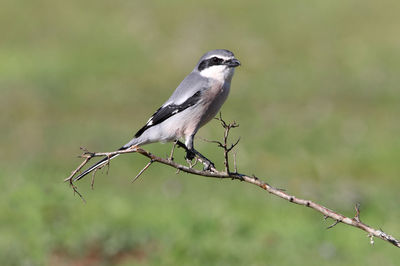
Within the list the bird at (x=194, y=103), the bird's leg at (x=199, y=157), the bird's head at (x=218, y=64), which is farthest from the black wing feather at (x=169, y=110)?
the bird's leg at (x=199, y=157)

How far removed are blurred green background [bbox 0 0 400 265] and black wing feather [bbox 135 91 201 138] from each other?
2.85 metres

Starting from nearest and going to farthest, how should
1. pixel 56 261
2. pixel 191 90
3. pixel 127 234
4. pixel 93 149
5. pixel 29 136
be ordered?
pixel 191 90 < pixel 56 261 < pixel 127 234 < pixel 93 149 < pixel 29 136

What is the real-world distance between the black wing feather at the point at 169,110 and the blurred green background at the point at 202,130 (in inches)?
112

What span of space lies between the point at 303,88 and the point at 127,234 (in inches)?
363

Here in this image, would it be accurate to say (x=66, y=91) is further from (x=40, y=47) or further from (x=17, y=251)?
(x=17, y=251)

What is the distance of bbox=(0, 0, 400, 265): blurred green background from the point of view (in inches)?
333

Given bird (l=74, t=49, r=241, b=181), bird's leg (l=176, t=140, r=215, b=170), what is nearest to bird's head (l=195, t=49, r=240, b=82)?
bird (l=74, t=49, r=241, b=181)

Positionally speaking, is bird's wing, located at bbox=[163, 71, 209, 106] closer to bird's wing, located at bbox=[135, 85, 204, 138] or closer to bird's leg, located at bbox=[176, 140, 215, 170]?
bird's wing, located at bbox=[135, 85, 204, 138]

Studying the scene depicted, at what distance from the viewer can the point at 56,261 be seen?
7.91 m

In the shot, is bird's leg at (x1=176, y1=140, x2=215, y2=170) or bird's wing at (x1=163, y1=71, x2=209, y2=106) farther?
bird's wing at (x1=163, y1=71, x2=209, y2=106)

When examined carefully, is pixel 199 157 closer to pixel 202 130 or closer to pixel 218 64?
pixel 218 64

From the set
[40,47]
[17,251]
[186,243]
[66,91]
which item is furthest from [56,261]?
[40,47]

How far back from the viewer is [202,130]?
1269cm

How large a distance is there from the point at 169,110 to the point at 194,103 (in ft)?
0.74
